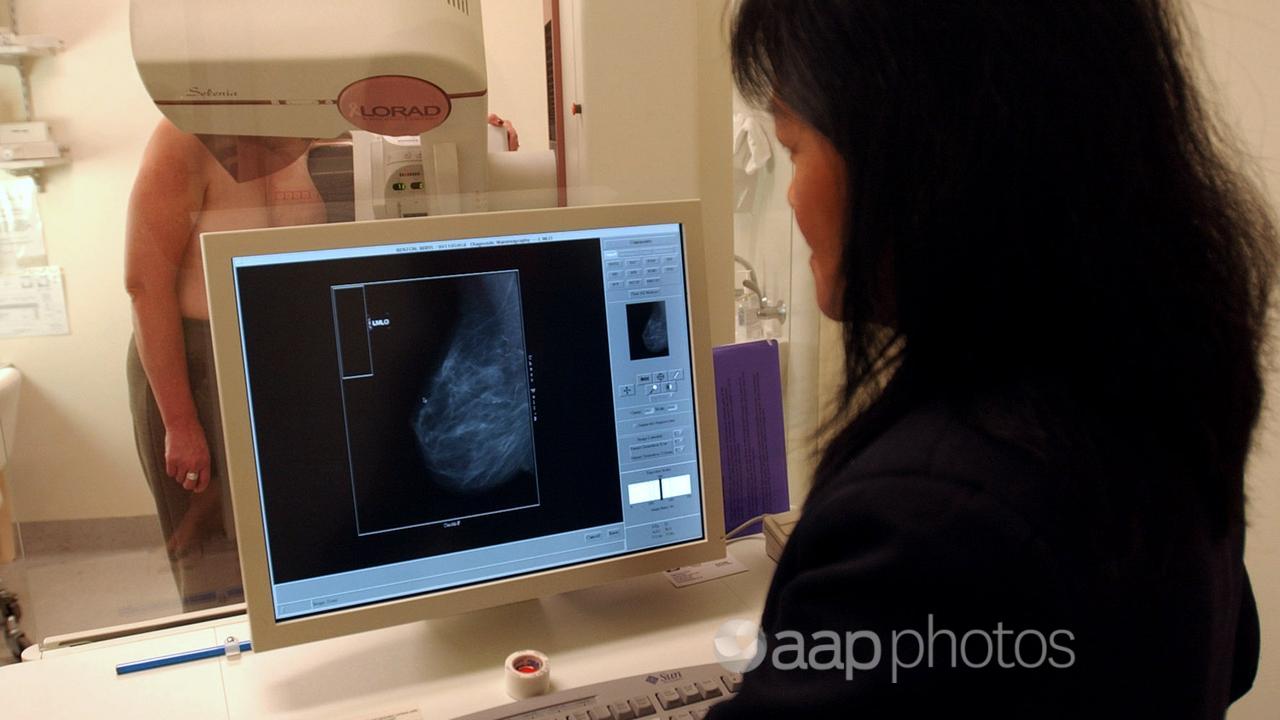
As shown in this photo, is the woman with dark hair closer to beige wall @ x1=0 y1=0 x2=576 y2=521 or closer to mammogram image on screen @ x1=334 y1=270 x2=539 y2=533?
mammogram image on screen @ x1=334 y1=270 x2=539 y2=533

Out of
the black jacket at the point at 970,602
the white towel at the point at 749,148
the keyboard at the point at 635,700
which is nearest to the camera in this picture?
the black jacket at the point at 970,602

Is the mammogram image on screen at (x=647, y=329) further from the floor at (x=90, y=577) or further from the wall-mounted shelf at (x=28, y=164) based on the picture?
the wall-mounted shelf at (x=28, y=164)

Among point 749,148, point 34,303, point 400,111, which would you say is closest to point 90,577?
point 34,303

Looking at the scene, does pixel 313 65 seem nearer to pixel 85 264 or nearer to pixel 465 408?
pixel 465 408

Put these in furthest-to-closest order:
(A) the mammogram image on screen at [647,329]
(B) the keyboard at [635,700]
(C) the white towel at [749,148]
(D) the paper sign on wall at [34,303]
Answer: (C) the white towel at [749,148] → (D) the paper sign on wall at [34,303] → (A) the mammogram image on screen at [647,329] → (B) the keyboard at [635,700]

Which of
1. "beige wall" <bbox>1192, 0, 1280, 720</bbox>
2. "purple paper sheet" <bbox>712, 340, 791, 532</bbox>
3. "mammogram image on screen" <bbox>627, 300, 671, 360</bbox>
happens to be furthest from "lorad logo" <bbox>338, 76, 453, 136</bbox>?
"beige wall" <bbox>1192, 0, 1280, 720</bbox>

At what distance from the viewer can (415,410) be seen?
2.80 feet

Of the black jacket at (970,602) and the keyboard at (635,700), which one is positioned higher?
the black jacket at (970,602)

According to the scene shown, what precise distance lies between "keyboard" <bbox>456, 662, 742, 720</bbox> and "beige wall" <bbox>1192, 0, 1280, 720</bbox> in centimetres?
97

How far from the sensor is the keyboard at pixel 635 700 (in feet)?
2.55

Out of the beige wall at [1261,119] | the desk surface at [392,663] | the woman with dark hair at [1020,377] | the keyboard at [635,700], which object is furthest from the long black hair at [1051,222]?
the beige wall at [1261,119]

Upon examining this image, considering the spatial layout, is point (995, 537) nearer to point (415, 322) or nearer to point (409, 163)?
point (415, 322)

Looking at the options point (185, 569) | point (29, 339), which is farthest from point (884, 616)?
point (29, 339)

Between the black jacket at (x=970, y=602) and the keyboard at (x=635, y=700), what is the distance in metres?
0.29
